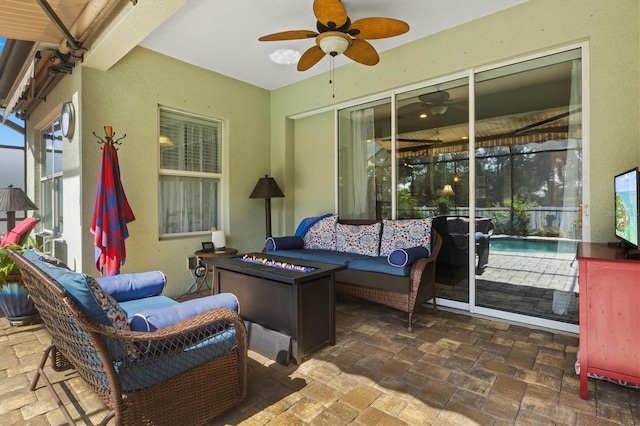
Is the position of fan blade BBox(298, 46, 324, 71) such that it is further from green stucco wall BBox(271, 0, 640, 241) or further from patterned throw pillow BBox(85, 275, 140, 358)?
patterned throw pillow BBox(85, 275, 140, 358)

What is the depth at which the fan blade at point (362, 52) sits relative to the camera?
2.89 meters

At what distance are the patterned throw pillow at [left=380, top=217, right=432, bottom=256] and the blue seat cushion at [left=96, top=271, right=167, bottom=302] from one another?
231 centimetres

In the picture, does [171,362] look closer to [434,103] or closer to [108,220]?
Answer: [108,220]

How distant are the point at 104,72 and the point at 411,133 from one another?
3576 millimetres

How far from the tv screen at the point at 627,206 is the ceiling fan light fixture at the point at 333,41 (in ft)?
7.27

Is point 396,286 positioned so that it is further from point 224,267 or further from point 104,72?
point 104,72

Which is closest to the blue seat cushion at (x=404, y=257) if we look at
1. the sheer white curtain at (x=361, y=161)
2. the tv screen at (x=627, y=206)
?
the sheer white curtain at (x=361, y=161)

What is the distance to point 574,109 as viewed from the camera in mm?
2828

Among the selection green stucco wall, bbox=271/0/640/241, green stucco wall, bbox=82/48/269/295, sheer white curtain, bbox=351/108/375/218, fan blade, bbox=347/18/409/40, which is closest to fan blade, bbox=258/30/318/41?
fan blade, bbox=347/18/409/40

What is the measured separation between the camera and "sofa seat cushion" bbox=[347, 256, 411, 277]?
2.96m

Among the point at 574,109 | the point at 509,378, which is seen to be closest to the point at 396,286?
the point at 509,378

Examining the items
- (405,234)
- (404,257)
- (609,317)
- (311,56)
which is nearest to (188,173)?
(311,56)

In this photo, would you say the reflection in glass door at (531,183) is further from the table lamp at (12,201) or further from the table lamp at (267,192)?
the table lamp at (12,201)

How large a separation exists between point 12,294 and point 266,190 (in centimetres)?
286
